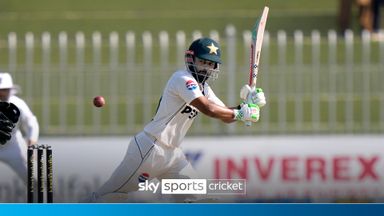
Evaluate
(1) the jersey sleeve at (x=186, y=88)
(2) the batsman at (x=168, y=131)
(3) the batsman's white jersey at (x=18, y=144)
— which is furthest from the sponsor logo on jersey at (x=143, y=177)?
(3) the batsman's white jersey at (x=18, y=144)

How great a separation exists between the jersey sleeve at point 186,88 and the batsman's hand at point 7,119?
1.98 m

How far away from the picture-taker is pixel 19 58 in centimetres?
1373

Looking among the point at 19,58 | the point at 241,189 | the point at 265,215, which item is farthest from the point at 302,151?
the point at 265,215

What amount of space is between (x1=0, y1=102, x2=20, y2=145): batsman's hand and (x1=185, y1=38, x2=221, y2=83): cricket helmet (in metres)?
1.99

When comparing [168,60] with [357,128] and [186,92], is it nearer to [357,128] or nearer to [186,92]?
[357,128]

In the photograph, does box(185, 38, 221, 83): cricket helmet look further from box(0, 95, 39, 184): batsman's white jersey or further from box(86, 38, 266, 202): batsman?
box(0, 95, 39, 184): batsman's white jersey

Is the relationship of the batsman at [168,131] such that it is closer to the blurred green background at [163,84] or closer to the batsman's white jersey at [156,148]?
the batsman's white jersey at [156,148]

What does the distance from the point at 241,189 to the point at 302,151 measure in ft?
6.27

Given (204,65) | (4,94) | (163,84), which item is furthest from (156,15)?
(204,65)

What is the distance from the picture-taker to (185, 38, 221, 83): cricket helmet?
8.88 metres

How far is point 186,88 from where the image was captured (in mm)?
8727

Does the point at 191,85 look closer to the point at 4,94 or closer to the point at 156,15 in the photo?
the point at 4,94

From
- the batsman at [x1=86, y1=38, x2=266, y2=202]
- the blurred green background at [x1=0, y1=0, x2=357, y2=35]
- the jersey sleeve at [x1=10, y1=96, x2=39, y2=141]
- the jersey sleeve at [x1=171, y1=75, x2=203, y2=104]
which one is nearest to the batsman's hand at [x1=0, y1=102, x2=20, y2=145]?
the jersey sleeve at [x1=10, y1=96, x2=39, y2=141]

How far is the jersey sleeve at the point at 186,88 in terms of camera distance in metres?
8.69
